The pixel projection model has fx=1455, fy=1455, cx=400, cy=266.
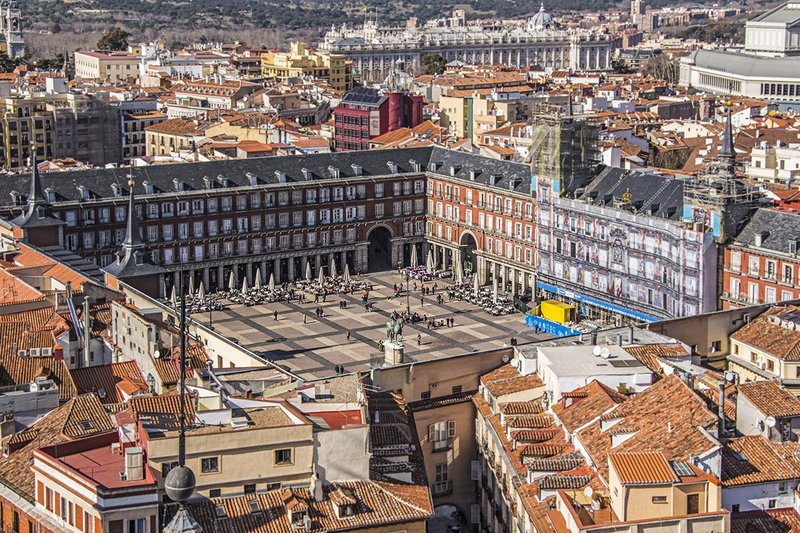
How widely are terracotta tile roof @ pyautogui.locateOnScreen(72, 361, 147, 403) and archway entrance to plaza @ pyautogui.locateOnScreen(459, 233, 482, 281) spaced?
3066 inches

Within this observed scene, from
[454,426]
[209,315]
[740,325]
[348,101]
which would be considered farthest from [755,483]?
[348,101]

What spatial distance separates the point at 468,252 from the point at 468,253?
0.53 ft

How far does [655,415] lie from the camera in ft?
196

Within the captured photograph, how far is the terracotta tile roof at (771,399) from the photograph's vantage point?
208 feet

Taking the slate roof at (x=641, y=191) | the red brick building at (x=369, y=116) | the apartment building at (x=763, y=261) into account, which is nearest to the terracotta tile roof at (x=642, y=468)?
the apartment building at (x=763, y=261)

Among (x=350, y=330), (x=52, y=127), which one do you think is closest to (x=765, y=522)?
(x=350, y=330)

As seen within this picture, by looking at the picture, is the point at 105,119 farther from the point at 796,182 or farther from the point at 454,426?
the point at 454,426

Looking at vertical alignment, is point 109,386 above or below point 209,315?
above

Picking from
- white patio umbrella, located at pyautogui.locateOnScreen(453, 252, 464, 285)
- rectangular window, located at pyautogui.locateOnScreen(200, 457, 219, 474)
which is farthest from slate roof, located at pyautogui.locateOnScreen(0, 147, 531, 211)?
rectangular window, located at pyautogui.locateOnScreen(200, 457, 219, 474)

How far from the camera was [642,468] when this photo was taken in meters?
52.8

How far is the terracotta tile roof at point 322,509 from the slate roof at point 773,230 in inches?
2482

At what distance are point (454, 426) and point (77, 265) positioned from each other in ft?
153

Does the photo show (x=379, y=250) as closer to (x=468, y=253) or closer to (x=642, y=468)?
(x=468, y=253)

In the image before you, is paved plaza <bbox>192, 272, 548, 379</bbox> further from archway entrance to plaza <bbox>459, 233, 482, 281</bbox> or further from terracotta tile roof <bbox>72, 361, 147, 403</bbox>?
terracotta tile roof <bbox>72, 361, 147, 403</bbox>
